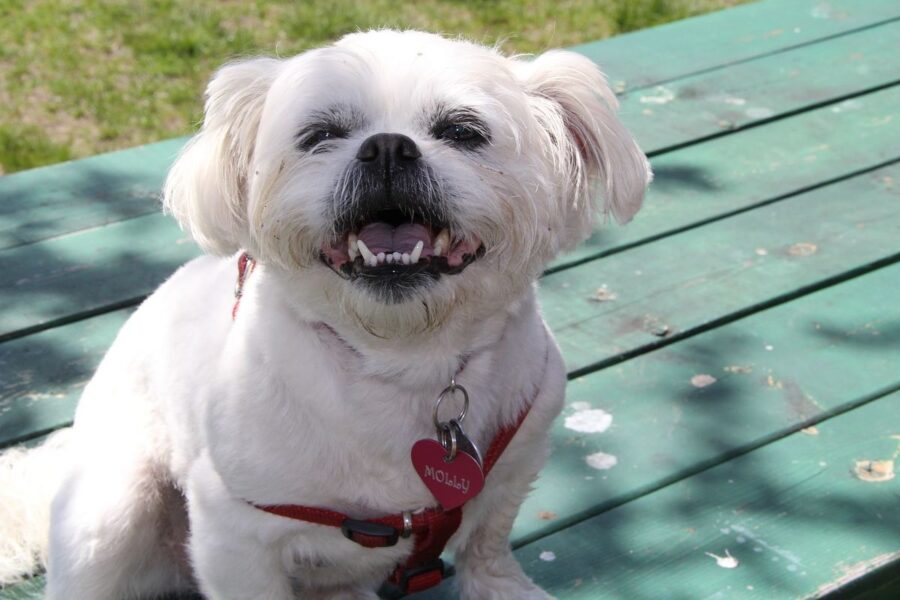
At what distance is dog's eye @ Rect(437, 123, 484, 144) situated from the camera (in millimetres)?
1798

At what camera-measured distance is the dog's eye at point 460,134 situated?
5.90ft

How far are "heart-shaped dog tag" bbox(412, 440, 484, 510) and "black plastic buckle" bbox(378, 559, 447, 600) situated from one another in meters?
0.26

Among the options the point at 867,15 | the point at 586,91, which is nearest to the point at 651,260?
the point at 586,91

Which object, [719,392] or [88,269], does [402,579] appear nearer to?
[719,392]

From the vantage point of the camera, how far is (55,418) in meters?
2.60

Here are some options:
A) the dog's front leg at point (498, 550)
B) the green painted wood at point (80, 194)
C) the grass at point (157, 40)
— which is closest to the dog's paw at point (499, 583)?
the dog's front leg at point (498, 550)

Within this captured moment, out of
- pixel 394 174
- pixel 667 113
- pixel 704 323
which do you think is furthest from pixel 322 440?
pixel 667 113

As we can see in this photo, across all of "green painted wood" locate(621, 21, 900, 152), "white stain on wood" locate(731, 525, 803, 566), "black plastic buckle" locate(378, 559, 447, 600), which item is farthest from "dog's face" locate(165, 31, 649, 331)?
"green painted wood" locate(621, 21, 900, 152)

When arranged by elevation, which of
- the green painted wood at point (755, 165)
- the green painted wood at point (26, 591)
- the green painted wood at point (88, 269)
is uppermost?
the green painted wood at point (755, 165)

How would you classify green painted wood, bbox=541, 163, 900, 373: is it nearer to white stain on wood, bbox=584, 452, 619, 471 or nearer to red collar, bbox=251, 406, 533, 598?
white stain on wood, bbox=584, 452, 619, 471

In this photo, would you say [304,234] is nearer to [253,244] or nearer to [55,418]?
[253,244]

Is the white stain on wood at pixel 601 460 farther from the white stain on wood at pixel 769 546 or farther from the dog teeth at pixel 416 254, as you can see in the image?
the dog teeth at pixel 416 254

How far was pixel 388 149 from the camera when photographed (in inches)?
68.7

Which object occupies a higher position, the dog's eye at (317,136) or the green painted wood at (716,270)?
the dog's eye at (317,136)
